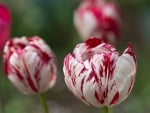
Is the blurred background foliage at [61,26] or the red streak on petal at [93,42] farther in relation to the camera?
the blurred background foliage at [61,26]

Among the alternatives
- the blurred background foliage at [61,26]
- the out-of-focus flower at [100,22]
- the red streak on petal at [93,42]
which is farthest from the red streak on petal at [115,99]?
the blurred background foliage at [61,26]

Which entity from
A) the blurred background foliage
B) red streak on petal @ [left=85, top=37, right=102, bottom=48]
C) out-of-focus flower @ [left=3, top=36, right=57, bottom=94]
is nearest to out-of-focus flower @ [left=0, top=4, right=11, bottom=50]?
out-of-focus flower @ [left=3, top=36, right=57, bottom=94]

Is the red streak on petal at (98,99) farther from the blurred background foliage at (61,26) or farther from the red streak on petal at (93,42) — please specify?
the blurred background foliage at (61,26)

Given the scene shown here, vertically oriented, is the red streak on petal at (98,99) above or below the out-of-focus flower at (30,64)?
below

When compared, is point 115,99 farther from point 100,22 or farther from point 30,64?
point 100,22

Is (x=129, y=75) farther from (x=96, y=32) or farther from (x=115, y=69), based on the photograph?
(x=96, y=32)

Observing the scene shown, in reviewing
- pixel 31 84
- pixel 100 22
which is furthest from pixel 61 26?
pixel 31 84

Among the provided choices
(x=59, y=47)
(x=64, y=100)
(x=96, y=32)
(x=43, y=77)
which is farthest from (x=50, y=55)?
(x=59, y=47)

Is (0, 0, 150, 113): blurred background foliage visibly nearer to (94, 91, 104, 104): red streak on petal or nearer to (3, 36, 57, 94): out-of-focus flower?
(3, 36, 57, 94): out-of-focus flower

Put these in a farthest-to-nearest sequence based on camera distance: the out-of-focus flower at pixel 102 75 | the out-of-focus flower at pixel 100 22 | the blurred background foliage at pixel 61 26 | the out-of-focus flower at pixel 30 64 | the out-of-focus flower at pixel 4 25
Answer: the blurred background foliage at pixel 61 26 → the out-of-focus flower at pixel 100 22 → the out-of-focus flower at pixel 4 25 → the out-of-focus flower at pixel 30 64 → the out-of-focus flower at pixel 102 75
